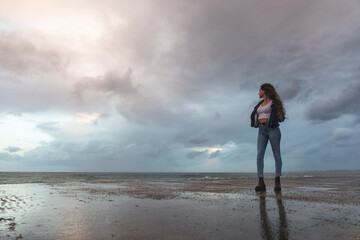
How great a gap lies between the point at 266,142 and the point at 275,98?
172 cm

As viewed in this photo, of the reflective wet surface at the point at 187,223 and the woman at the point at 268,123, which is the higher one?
the woman at the point at 268,123

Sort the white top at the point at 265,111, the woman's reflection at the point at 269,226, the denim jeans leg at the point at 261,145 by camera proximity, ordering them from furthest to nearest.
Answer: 1. the denim jeans leg at the point at 261,145
2. the white top at the point at 265,111
3. the woman's reflection at the point at 269,226

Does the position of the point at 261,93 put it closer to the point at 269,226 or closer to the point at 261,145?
the point at 261,145

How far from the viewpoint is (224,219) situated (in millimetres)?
4344

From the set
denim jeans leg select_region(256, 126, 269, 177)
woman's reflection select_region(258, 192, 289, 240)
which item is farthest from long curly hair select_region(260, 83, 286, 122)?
woman's reflection select_region(258, 192, 289, 240)

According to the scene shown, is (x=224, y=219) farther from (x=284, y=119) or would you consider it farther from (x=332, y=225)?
(x=284, y=119)

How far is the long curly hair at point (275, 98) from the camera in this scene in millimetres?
8438

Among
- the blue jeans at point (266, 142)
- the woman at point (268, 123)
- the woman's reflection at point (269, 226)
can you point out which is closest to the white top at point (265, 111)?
the woman at point (268, 123)

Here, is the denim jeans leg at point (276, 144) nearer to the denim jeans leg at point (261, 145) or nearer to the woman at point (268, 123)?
the woman at point (268, 123)

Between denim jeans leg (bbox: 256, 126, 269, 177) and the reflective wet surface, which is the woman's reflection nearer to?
the reflective wet surface

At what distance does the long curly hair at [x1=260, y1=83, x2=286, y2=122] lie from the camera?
844 cm

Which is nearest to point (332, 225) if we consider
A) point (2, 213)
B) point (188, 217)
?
point (188, 217)

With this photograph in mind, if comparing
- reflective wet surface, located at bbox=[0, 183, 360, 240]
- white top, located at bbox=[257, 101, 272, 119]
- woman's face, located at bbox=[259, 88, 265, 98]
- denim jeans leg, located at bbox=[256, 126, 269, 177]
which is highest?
woman's face, located at bbox=[259, 88, 265, 98]

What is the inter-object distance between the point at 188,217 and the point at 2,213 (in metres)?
4.36
